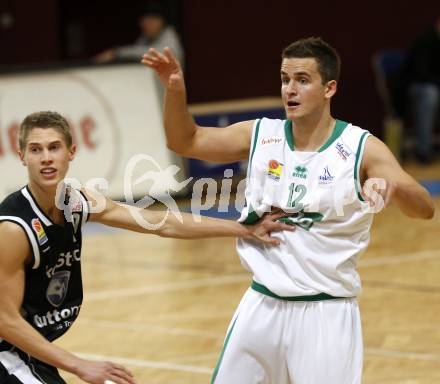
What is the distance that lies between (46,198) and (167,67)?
2.98ft

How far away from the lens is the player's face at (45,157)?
4.31 metres

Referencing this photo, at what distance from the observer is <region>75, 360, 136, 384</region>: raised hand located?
3977mm

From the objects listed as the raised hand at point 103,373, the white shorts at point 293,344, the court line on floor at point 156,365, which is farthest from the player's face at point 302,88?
the court line on floor at point 156,365

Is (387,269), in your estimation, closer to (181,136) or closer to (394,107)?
(181,136)

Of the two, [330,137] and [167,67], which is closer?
[330,137]

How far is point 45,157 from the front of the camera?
4.30 m

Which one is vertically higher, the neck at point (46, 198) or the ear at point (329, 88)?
the ear at point (329, 88)

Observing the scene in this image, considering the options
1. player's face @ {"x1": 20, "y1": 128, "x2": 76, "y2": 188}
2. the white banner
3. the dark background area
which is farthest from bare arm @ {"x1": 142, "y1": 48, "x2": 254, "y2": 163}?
the dark background area

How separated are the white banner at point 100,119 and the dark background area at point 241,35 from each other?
2734 millimetres

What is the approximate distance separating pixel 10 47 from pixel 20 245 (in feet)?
35.3

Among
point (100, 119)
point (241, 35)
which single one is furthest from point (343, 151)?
point (241, 35)

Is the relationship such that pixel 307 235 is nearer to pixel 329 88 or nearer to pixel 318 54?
pixel 329 88

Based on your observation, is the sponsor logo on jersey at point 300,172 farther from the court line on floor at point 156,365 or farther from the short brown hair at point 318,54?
the court line on floor at point 156,365

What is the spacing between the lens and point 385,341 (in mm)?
7520
